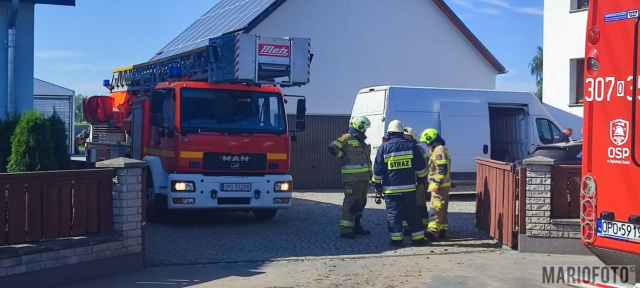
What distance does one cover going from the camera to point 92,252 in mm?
8750

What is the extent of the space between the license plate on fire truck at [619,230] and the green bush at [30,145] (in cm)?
645

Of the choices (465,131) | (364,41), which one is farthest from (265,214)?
(364,41)

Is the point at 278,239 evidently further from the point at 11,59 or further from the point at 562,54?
the point at 562,54

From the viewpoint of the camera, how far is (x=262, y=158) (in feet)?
43.7

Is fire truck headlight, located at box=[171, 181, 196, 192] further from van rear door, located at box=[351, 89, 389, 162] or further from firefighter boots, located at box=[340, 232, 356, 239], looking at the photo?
van rear door, located at box=[351, 89, 389, 162]

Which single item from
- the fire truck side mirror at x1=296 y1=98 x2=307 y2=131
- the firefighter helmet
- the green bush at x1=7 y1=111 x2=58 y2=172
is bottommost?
the green bush at x1=7 y1=111 x2=58 y2=172

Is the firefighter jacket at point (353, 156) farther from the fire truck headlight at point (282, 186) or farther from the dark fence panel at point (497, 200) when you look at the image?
the dark fence panel at point (497, 200)

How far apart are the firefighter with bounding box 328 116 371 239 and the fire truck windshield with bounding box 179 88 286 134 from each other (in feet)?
5.48

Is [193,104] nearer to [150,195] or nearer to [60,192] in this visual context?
[150,195]

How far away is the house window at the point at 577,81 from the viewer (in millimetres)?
23797

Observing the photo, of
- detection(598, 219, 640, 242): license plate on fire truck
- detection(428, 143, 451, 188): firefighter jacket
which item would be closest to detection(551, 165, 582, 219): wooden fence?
detection(428, 143, 451, 188): firefighter jacket

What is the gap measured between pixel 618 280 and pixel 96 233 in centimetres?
573

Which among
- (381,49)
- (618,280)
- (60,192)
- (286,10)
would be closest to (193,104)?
(60,192)

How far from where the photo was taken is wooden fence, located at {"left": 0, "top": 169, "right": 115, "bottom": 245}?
790cm
